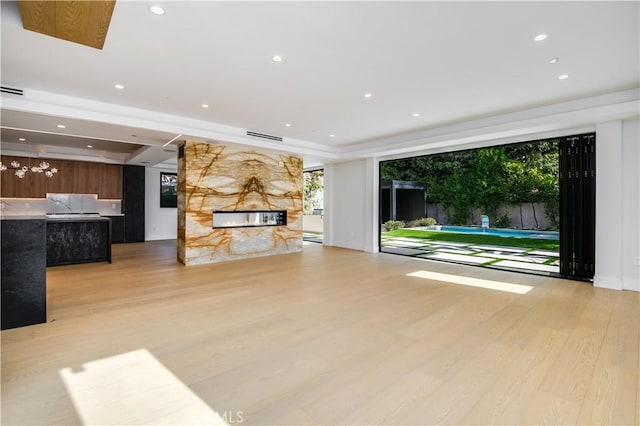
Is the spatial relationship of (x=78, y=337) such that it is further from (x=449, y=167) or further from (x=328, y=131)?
(x=449, y=167)

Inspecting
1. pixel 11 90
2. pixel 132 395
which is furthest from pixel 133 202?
pixel 132 395

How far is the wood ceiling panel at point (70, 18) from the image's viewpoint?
2449mm

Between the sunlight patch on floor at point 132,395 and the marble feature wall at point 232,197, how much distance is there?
14.0 ft

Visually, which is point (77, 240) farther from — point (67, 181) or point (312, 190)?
point (312, 190)

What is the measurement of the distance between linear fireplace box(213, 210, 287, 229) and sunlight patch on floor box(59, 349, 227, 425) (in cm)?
480

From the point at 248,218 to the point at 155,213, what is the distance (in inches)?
200

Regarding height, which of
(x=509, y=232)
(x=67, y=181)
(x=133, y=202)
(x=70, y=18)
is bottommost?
(x=509, y=232)

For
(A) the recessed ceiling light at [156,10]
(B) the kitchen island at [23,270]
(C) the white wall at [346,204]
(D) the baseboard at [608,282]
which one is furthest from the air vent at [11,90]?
(D) the baseboard at [608,282]

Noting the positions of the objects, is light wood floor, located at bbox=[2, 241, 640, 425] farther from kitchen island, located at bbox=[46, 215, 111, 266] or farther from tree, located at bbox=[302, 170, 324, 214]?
tree, located at bbox=[302, 170, 324, 214]

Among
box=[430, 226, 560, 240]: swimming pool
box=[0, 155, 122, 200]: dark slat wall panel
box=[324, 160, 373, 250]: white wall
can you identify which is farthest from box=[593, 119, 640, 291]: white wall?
box=[0, 155, 122, 200]: dark slat wall panel

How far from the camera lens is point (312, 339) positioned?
2.91m

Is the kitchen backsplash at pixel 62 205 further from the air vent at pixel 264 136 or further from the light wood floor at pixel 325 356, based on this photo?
the air vent at pixel 264 136

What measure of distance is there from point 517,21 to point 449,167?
13328mm

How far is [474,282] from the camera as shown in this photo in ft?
16.8
